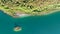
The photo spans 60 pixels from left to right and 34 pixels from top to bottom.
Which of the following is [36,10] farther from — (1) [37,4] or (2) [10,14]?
(2) [10,14]

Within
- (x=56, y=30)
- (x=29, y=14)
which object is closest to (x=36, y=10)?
(x=29, y=14)

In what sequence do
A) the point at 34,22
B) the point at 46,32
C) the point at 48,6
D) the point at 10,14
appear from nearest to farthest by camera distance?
the point at 46,32, the point at 34,22, the point at 10,14, the point at 48,6

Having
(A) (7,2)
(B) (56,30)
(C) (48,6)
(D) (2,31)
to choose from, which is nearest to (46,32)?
(B) (56,30)

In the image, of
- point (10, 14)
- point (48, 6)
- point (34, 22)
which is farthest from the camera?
point (48, 6)

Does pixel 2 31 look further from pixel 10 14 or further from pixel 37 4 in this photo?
pixel 37 4

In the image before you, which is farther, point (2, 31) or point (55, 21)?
point (55, 21)

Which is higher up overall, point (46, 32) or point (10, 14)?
point (10, 14)
